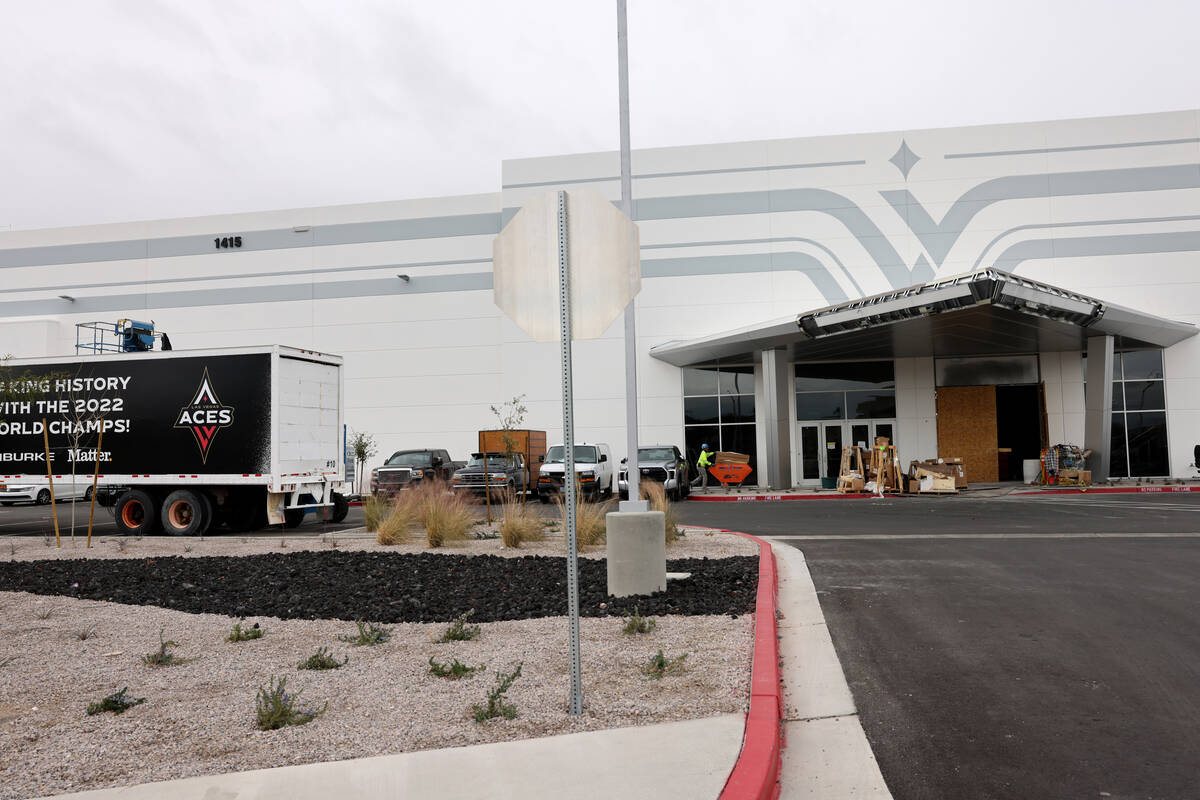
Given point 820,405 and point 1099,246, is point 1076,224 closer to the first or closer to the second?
point 1099,246

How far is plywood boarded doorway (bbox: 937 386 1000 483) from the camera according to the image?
32.0 m

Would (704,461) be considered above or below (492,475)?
above

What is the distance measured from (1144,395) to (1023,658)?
97.9ft

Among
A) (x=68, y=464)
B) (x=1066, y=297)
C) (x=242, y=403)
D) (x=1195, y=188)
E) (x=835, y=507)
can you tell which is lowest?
(x=835, y=507)

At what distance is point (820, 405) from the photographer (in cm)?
3275

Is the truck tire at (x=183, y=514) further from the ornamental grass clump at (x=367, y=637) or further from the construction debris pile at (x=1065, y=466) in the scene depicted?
the construction debris pile at (x=1065, y=466)

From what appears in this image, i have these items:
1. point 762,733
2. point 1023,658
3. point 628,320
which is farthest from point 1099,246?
point 762,733

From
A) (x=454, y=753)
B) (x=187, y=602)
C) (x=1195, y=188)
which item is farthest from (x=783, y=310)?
(x=454, y=753)

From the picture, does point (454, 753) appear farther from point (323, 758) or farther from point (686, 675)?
point (686, 675)

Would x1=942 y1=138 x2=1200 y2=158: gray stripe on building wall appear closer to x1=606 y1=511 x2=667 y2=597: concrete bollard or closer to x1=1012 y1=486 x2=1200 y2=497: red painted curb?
A: x1=1012 y1=486 x2=1200 y2=497: red painted curb

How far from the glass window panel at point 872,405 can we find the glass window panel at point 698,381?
17.7 feet

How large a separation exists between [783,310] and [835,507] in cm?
1196

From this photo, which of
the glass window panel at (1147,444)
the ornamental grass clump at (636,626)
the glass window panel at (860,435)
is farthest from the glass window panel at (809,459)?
the ornamental grass clump at (636,626)

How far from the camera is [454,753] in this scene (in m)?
3.83
